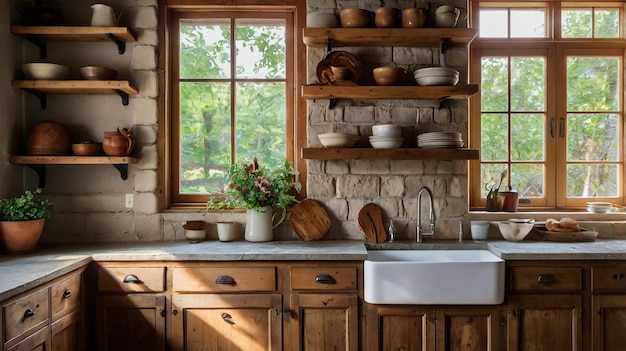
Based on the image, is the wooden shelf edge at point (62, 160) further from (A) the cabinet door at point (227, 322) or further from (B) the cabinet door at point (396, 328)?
(B) the cabinet door at point (396, 328)

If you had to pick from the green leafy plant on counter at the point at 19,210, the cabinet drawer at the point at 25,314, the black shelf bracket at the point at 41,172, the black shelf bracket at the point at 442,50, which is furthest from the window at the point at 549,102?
the black shelf bracket at the point at 41,172

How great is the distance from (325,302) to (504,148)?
1.66 meters

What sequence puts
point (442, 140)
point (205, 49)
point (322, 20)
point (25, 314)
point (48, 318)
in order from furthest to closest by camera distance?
point (205, 49), point (322, 20), point (442, 140), point (48, 318), point (25, 314)

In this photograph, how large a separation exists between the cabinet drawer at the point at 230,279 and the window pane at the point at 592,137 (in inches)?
87.2

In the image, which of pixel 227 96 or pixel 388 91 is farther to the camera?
pixel 227 96

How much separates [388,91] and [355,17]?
489mm

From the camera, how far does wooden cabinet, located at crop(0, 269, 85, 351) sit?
179 cm

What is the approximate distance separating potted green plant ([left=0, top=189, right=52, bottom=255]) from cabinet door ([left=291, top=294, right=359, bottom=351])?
1.45m

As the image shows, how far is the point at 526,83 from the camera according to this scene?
311 centimetres

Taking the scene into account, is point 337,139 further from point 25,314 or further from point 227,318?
point 25,314

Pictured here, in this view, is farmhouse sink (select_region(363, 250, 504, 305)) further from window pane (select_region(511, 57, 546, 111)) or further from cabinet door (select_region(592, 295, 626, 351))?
window pane (select_region(511, 57, 546, 111))

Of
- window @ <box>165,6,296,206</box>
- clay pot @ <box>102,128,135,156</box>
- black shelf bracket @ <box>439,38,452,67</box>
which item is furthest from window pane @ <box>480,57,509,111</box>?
clay pot @ <box>102,128,135,156</box>

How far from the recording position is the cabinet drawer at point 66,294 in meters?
2.09

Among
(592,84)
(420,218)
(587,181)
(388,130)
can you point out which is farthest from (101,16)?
(587,181)
